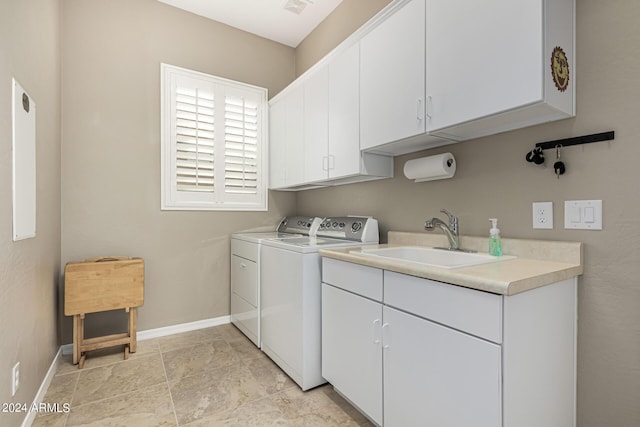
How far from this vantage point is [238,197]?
10.5 feet

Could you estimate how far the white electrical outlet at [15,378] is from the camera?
139 centimetres

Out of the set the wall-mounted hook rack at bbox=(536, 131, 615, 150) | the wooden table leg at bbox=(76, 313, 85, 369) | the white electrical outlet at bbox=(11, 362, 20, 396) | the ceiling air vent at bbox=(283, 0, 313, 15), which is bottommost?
the wooden table leg at bbox=(76, 313, 85, 369)

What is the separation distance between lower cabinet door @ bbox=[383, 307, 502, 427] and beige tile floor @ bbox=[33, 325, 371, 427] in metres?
0.45

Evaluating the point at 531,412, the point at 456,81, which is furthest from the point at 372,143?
the point at 531,412

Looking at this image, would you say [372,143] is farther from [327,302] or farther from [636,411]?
[636,411]

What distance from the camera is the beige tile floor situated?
A: 168cm

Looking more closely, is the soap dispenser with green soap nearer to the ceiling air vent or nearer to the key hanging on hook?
the key hanging on hook

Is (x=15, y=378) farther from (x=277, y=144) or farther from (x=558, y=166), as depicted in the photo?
(x=558, y=166)

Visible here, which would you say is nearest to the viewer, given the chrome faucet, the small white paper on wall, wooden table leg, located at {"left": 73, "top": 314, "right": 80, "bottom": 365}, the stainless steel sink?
the small white paper on wall

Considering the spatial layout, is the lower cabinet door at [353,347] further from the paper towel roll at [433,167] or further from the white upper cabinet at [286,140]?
the white upper cabinet at [286,140]

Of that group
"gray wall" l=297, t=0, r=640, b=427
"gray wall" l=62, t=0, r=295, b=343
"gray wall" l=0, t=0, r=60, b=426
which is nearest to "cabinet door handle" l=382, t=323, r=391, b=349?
"gray wall" l=297, t=0, r=640, b=427

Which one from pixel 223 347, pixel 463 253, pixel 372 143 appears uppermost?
pixel 372 143

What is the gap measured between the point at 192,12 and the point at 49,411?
326 centimetres

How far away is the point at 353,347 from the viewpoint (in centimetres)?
164
